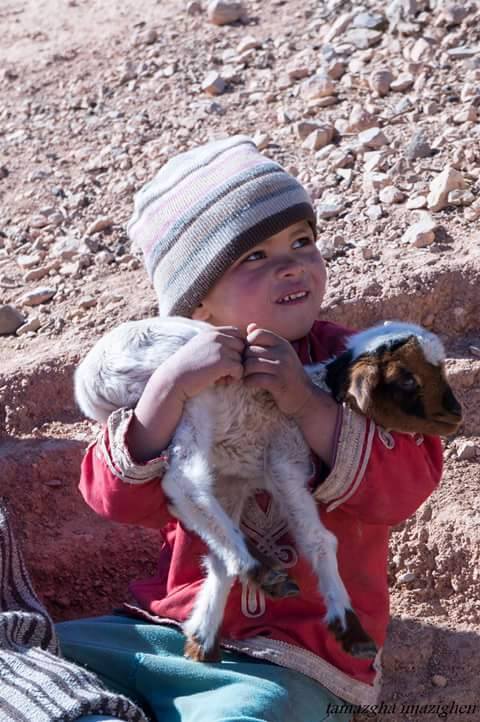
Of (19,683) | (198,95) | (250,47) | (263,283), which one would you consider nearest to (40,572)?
(19,683)

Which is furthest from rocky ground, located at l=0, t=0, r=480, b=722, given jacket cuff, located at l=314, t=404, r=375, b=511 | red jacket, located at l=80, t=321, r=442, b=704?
jacket cuff, located at l=314, t=404, r=375, b=511

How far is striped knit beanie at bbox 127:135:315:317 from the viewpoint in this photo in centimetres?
294

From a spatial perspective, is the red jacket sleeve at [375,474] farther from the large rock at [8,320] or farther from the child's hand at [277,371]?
the large rock at [8,320]

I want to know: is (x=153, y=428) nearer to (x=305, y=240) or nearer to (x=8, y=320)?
(x=305, y=240)

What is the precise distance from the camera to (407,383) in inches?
106

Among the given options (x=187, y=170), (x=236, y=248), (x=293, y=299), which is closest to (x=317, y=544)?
(x=293, y=299)

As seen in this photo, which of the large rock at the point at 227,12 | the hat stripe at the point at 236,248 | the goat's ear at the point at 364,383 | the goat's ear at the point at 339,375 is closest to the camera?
the goat's ear at the point at 364,383

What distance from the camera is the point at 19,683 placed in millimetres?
2695

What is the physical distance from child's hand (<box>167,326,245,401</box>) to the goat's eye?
0.34m

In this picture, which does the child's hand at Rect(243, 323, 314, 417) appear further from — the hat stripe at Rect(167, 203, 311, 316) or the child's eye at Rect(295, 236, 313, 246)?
the child's eye at Rect(295, 236, 313, 246)

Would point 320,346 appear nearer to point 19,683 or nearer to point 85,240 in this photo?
point 19,683

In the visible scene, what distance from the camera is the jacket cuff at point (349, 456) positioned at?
9.09 ft

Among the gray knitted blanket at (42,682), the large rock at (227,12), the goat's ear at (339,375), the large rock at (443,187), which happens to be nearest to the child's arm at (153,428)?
the goat's ear at (339,375)

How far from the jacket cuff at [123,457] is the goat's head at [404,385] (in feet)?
1.45
